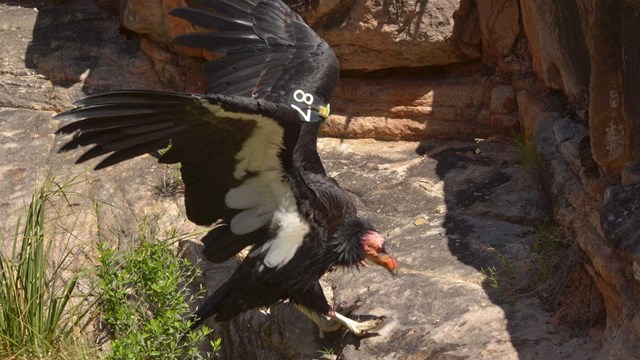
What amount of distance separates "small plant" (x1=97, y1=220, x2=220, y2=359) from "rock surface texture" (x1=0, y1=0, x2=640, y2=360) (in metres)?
0.51

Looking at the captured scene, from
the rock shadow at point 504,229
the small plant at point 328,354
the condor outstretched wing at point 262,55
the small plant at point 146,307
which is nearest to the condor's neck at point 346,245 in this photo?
the small plant at point 328,354

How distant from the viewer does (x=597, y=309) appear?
4668 millimetres

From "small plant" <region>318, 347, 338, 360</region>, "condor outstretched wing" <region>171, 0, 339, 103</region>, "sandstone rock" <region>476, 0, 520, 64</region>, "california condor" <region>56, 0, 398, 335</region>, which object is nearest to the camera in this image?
"california condor" <region>56, 0, 398, 335</region>

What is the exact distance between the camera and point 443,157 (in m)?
6.70

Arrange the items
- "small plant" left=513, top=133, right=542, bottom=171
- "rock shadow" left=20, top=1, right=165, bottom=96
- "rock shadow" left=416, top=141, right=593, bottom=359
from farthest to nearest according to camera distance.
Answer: "rock shadow" left=20, top=1, right=165, bottom=96 < "small plant" left=513, top=133, right=542, bottom=171 < "rock shadow" left=416, top=141, right=593, bottom=359

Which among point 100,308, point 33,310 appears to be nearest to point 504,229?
point 100,308

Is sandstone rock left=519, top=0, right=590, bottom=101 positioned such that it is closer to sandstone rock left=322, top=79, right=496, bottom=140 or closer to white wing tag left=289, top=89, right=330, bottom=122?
sandstone rock left=322, top=79, right=496, bottom=140

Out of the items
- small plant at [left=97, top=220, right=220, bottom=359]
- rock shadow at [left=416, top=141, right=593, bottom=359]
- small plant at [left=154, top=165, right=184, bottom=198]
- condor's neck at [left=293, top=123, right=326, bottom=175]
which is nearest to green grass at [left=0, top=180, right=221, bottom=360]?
small plant at [left=97, top=220, right=220, bottom=359]

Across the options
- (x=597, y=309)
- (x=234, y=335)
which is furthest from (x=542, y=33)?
(x=234, y=335)

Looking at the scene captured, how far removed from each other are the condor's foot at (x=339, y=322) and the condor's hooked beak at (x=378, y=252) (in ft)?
0.87

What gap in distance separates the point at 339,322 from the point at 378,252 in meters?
0.41

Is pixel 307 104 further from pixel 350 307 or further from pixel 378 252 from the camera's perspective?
pixel 350 307

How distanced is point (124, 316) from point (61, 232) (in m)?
0.92

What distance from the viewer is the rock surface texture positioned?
453 centimetres
